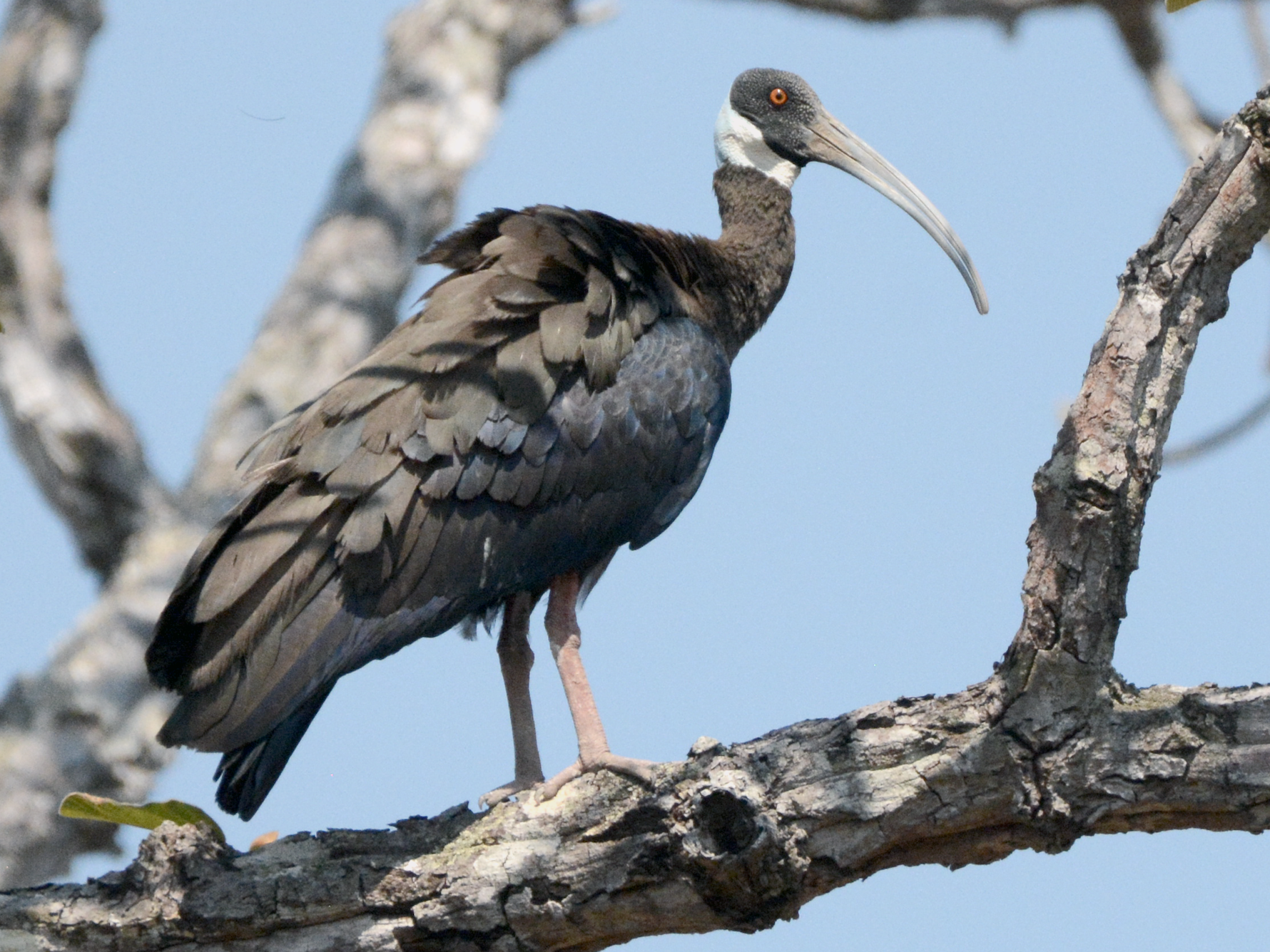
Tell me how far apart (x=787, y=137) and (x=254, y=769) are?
168 inches

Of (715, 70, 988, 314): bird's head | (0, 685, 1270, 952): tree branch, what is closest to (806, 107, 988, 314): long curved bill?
(715, 70, 988, 314): bird's head

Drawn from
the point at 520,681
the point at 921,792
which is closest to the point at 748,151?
the point at 520,681

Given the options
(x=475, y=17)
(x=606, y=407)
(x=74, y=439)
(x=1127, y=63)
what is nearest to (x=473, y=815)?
(x=606, y=407)

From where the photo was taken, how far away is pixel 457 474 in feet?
19.9

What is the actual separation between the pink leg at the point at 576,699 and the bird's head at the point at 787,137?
8.89 ft

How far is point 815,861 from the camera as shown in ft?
15.7

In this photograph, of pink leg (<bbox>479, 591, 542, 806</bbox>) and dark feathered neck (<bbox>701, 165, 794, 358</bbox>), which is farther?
dark feathered neck (<bbox>701, 165, 794, 358</bbox>)

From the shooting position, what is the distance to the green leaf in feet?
16.8

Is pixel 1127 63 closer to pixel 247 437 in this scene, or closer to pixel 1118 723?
pixel 247 437

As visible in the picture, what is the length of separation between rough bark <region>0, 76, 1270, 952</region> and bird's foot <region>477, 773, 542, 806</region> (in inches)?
34.2

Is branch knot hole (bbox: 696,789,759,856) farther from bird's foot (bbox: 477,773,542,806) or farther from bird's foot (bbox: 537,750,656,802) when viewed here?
bird's foot (bbox: 477,773,542,806)

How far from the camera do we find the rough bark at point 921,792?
462cm

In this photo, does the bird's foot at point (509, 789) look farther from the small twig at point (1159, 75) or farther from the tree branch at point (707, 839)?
the small twig at point (1159, 75)

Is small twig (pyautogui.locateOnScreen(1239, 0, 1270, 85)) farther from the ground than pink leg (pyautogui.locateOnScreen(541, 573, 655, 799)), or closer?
farther from the ground
